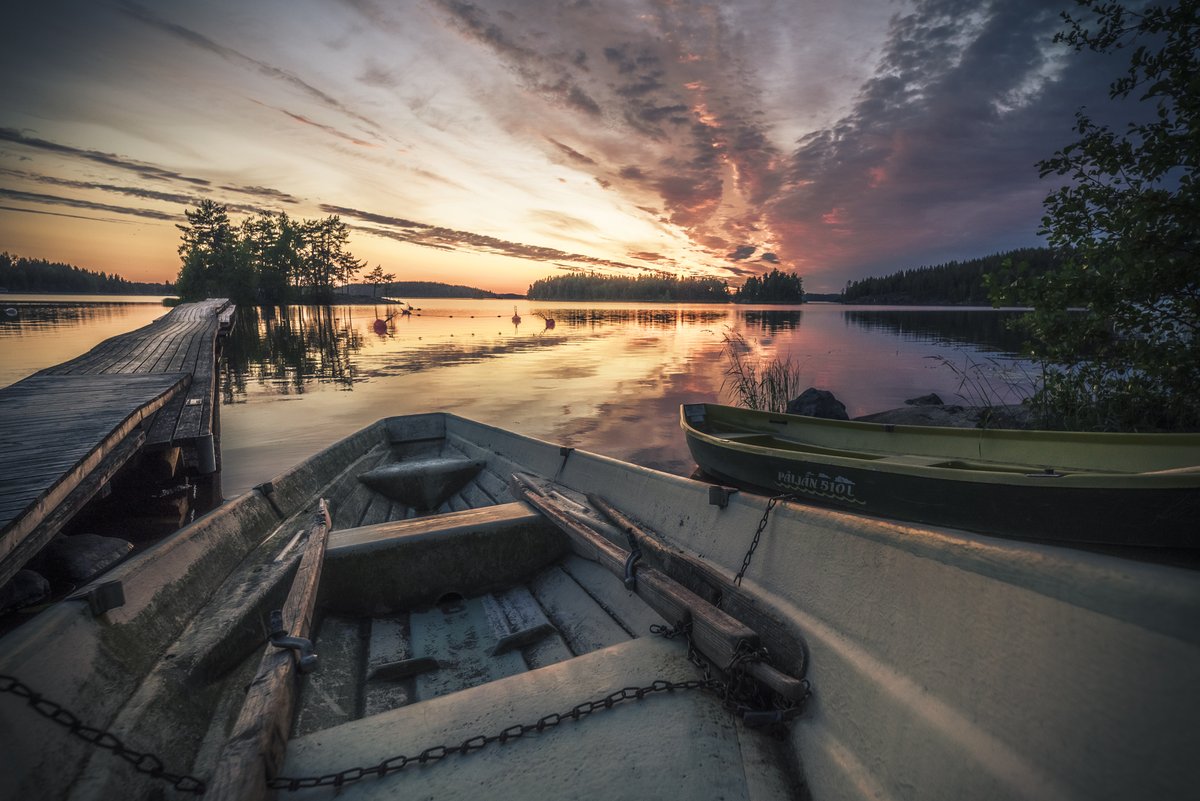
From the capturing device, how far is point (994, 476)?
4543mm

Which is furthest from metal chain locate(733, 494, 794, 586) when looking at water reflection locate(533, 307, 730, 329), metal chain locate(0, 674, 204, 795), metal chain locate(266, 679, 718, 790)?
water reflection locate(533, 307, 730, 329)

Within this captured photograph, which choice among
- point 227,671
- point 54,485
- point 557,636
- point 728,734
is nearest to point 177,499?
point 54,485

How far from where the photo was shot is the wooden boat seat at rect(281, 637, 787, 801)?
2090 mm

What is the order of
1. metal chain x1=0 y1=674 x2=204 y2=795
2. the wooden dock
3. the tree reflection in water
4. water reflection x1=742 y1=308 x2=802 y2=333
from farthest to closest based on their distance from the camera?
water reflection x1=742 y1=308 x2=802 y2=333, the tree reflection in water, the wooden dock, metal chain x1=0 y1=674 x2=204 y2=795

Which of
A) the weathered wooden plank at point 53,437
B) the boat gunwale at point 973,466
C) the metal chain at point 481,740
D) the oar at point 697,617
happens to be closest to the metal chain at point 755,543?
the oar at point 697,617

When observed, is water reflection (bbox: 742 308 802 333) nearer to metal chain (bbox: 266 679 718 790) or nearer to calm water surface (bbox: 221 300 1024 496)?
calm water surface (bbox: 221 300 1024 496)

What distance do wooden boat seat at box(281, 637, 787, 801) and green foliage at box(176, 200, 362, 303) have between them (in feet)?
286

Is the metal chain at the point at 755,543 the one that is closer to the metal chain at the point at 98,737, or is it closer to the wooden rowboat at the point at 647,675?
the wooden rowboat at the point at 647,675

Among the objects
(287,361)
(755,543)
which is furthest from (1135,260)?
(287,361)

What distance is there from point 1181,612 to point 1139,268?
6.14m

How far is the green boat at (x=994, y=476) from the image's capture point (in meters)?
3.68

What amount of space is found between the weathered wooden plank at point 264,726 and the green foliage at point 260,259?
86464 millimetres

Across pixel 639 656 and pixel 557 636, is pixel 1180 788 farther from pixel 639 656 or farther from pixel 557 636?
pixel 557 636

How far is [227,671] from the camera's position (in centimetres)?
287
